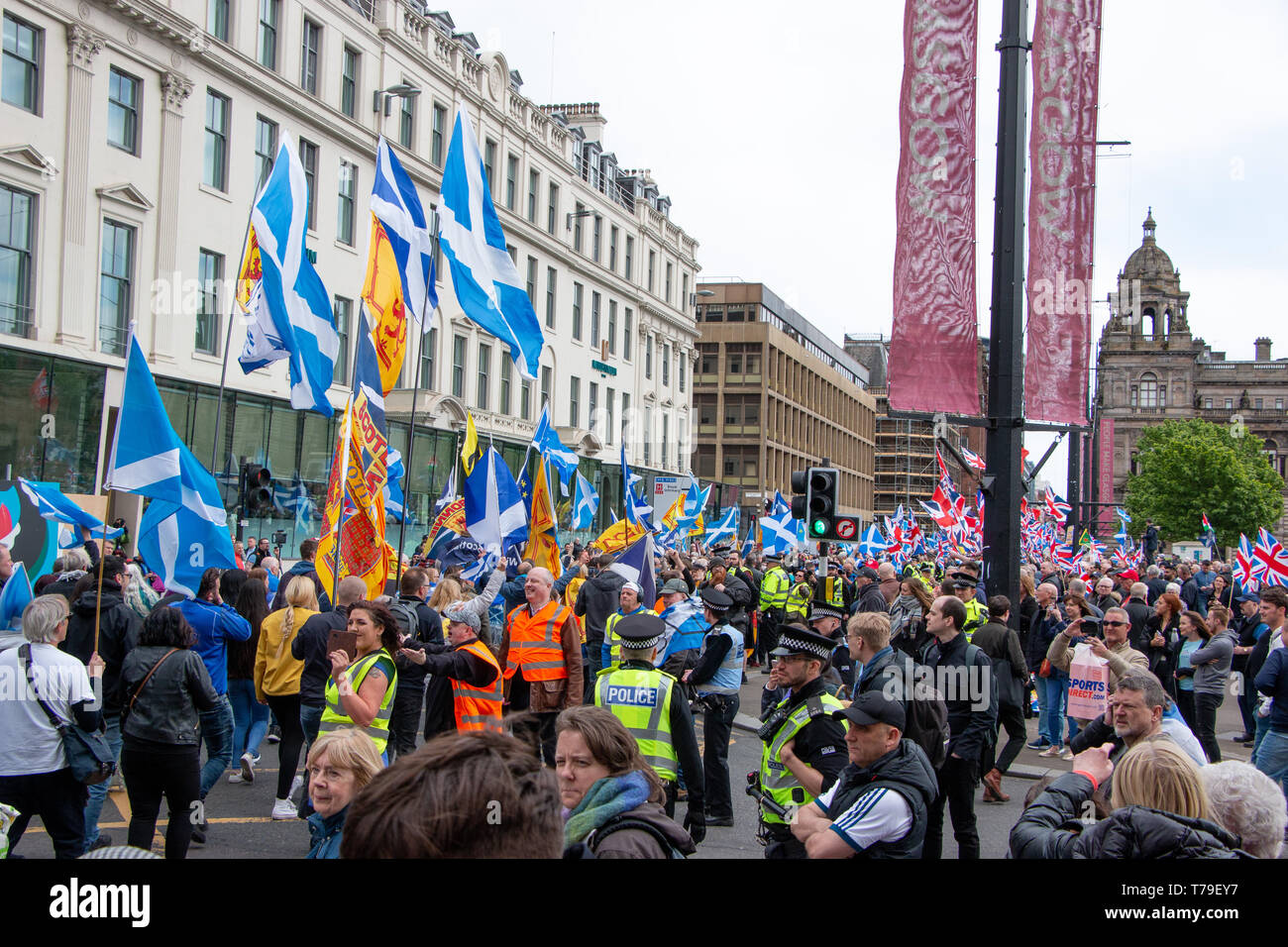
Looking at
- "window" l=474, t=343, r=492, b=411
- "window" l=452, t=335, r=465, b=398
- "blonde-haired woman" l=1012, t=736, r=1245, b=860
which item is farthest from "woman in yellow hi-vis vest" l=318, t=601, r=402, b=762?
"window" l=474, t=343, r=492, b=411

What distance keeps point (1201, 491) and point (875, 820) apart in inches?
3278

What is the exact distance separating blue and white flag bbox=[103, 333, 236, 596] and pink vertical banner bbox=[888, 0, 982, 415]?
24.7 ft

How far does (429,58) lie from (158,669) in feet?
102

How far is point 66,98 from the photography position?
21.3m

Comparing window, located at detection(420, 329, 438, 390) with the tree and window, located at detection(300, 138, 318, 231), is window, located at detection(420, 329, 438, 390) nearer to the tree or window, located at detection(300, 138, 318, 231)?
window, located at detection(300, 138, 318, 231)

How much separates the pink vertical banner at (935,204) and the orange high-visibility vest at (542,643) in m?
5.75

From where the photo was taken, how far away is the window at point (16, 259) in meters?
20.3

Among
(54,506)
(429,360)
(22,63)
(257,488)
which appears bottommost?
(54,506)

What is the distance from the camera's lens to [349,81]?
101 ft

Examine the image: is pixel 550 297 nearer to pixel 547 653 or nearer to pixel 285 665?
pixel 547 653

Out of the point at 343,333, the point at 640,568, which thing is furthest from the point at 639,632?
the point at 343,333
